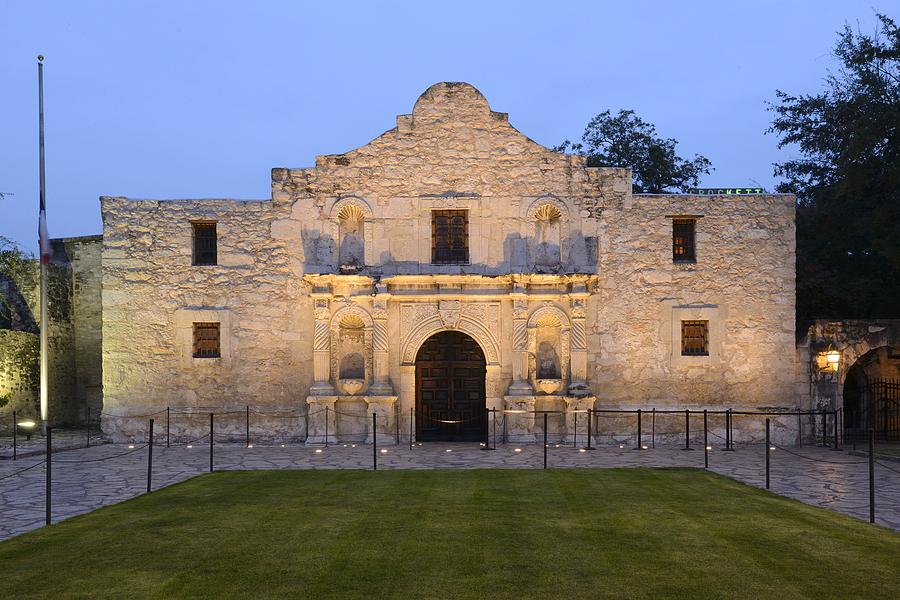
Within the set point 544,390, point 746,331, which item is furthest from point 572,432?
point 746,331

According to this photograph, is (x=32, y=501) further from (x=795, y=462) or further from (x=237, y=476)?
(x=795, y=462)

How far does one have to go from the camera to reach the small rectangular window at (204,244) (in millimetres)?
20078

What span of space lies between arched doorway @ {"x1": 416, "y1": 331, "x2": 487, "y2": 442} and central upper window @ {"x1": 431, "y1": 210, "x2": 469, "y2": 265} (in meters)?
1.83

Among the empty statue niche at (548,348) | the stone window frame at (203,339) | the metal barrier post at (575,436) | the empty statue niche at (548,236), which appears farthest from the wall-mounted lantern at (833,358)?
the stone window frame at (203,339)

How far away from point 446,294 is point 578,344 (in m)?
3.28

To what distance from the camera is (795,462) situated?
16078 mm

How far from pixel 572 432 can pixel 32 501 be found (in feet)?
37.6

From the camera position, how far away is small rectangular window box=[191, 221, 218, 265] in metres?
20.1

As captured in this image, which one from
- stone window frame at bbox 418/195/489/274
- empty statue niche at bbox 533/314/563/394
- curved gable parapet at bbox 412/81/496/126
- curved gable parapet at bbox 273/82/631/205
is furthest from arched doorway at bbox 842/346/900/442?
curved gable parapet at bbox 412/81/496/126

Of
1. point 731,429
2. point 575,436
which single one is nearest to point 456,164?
point 575,436

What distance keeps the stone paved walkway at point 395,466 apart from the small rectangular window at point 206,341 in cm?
217

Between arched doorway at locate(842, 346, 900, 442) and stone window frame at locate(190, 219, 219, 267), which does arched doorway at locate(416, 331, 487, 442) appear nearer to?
stone window frame at locate(190, 219, 219, 267)

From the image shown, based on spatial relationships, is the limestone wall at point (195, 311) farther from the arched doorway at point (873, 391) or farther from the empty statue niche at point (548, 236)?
the arched doorway at point (873, 391)

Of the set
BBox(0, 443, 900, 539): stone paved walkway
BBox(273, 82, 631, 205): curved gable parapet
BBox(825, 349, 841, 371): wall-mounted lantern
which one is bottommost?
BBox(0, 443, 900, 539): stone paved walkway
